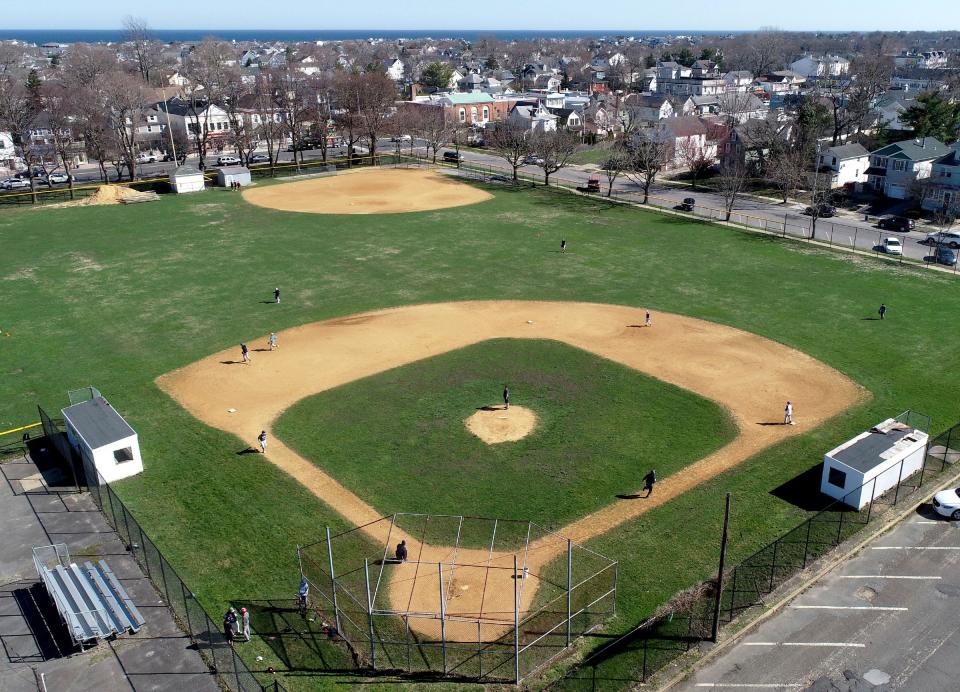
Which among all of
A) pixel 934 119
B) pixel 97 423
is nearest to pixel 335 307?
pixel 97 423

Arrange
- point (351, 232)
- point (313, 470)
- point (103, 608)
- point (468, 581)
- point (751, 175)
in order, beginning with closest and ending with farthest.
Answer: point (103, 608) < point (468, 581) < point (313, 470) < point (351, 232) < point (751, 175)

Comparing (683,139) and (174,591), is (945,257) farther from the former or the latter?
(174,591)

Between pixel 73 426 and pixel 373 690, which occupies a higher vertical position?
pixel 73 426

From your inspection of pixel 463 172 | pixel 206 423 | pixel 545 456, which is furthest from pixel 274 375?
pixel 463 172

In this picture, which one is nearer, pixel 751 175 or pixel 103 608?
pixel 103 608

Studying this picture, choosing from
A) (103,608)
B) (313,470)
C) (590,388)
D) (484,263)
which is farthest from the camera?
(484,263)

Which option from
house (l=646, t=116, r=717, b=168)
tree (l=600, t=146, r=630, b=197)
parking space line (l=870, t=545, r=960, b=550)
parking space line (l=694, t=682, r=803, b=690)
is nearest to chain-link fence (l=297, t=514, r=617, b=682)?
parking space line (l=694, t=682, r=803, b=690)

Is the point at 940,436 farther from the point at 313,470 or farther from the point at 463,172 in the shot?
the point at 463,172
